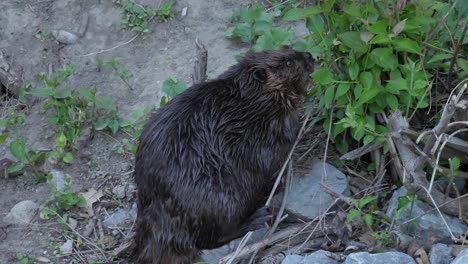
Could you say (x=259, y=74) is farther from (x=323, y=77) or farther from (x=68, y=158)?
(x=68, y=158)

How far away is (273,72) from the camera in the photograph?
3332mm

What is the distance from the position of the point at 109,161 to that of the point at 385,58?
1503 millimetres

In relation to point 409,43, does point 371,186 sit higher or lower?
lower

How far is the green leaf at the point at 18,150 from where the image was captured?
11.9ft

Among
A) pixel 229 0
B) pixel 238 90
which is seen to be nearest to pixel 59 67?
pixel 229 0

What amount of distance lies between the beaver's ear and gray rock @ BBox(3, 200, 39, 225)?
1196 mm

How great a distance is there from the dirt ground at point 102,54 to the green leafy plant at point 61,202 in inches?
3.6

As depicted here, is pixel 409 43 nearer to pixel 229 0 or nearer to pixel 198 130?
pixel 198 130

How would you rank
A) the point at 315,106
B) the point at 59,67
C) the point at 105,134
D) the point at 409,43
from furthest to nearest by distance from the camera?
the point at 59,67 < the point at 105,134 < the point at 315,106 < the point at 409,43

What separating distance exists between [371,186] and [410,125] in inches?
12.4

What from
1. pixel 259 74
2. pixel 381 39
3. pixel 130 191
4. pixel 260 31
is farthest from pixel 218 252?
pixel 260 31

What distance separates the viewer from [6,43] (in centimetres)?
441

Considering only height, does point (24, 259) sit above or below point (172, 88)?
below

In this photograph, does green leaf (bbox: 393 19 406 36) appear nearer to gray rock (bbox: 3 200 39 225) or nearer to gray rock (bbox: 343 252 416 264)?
gray rock (bbox: 343 252 416 264)
